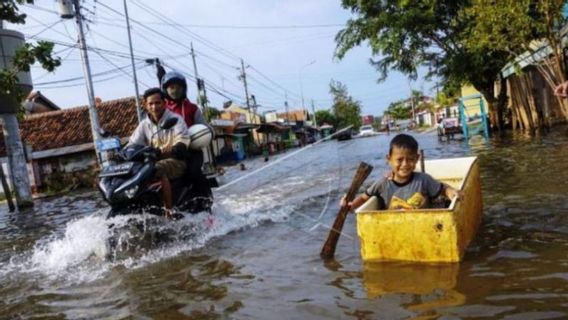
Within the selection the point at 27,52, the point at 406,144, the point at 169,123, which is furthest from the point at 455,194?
the point at 27,52

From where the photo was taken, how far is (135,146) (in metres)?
5.97

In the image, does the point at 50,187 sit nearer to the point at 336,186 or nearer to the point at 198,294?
the point at 336,186

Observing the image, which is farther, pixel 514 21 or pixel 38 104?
pixel 38 104

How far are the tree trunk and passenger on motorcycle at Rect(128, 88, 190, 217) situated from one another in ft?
45.3

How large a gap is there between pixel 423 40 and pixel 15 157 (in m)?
18.5

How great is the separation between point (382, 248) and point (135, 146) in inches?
118

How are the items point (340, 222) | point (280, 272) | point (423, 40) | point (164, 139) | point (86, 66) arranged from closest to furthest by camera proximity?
point (280, 272), point (340, 222), point (164, 139), point (86, 66), point (423, 40)

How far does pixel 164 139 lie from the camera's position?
6492mm

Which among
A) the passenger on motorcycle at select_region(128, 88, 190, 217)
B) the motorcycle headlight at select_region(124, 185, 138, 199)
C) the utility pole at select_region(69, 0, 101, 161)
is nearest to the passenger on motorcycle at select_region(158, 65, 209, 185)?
the passenger on motorcycle at select_region(128, 88, 190, 217)

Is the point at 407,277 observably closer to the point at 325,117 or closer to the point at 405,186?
the point at 405,186

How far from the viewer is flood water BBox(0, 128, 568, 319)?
3.66 metres

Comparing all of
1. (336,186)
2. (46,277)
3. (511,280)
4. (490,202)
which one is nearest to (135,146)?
(46,277)

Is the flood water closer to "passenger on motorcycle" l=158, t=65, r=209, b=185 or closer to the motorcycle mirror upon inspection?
the motorcycle mirror

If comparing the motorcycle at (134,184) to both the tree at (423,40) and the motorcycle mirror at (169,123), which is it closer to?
the motorcycle mirror at (169,123)
